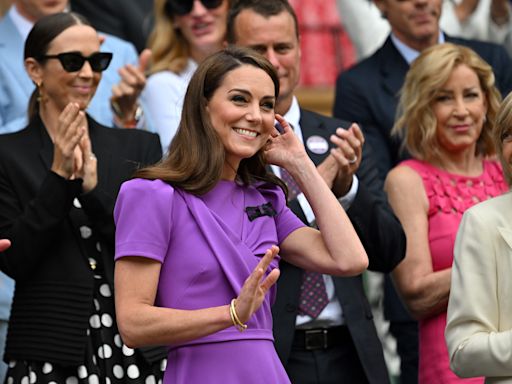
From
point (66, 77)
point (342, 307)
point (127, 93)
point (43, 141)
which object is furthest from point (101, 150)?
point (342, 307)

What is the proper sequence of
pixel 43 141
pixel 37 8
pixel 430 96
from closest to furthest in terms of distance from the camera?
pixel 43 141, pixel 430 96, pixel 37 8

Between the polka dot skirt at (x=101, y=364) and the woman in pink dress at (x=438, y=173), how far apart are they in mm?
1168

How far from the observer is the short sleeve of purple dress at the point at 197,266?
4309mm

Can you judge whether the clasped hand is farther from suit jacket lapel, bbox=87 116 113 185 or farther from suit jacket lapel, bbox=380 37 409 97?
suit jacket lapel, bbox=380 37 409 97

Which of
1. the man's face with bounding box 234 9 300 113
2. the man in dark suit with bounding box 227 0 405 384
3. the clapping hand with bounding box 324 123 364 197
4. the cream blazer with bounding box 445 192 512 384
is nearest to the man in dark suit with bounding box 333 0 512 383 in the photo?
the man's face with bounding box 234 9 300 113

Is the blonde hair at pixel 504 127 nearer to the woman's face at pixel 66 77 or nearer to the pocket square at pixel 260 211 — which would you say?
the pocket square at pixel 260 211

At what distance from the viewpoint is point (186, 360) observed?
4316 millimetres

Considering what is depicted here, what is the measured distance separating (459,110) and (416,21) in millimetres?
1342

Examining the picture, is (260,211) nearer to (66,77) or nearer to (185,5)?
(66,77)

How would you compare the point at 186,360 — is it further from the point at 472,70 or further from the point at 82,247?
the point at 472,70

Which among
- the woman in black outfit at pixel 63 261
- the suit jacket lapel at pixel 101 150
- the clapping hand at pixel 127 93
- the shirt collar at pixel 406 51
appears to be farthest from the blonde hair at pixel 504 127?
the shirt collar at pixel 406 51

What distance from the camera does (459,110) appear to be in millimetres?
6133

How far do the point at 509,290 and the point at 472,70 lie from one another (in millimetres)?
1897

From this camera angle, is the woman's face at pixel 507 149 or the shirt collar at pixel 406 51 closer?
the woman's face at pixel 507 149
